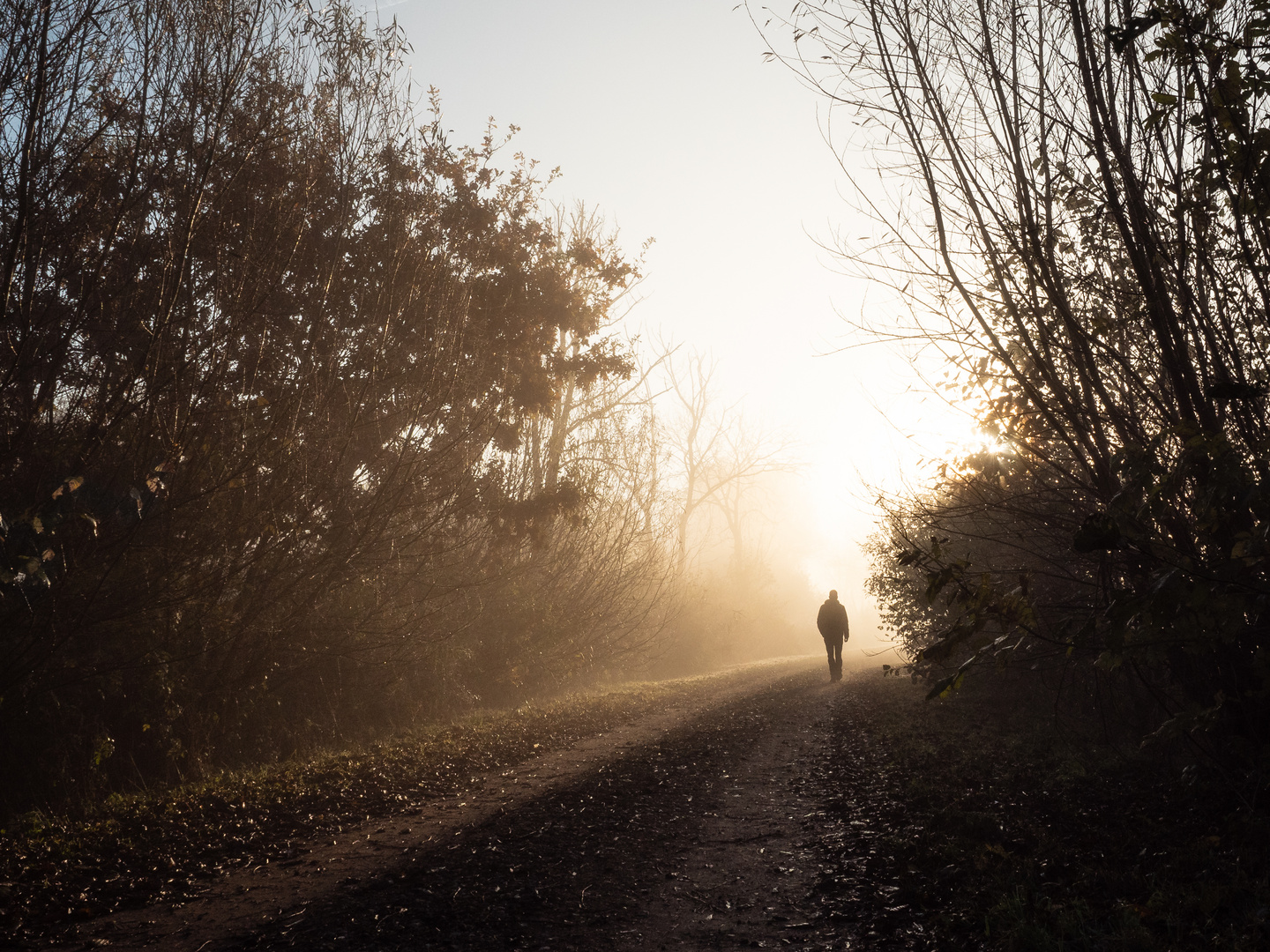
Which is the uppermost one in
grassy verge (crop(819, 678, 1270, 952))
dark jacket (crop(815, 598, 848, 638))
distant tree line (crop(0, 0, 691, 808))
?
distant tree line (crop(0, 0, 691, 808))

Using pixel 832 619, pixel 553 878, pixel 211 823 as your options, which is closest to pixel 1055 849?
pixel 553 878

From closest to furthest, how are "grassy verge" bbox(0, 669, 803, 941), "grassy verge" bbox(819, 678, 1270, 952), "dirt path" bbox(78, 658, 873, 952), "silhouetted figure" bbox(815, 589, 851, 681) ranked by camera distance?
"grassy verge" bbox(819, 678, 1270, 952), "dirt path" bbox(78, 658, 873, 952), "grassy verge" bbox(0, 669, 803, 941), "silhouetted figure" bbox(815, 589, 851, 681)

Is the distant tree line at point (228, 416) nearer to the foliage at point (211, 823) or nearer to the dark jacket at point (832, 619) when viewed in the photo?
the foliage at point (211, 823)

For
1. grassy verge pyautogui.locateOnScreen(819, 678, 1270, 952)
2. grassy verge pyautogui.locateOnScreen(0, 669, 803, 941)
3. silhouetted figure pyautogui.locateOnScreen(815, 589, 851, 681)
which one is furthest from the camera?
silhouetted figure pyautogui.locateOnScreen(815, 589, 851, 681)

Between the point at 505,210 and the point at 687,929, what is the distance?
16306 millimetres

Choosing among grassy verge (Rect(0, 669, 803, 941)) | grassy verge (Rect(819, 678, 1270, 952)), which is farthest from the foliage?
grassy verge (Rect(819, 678, 1270, 952))

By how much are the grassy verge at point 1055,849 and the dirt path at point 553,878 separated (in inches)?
23.8

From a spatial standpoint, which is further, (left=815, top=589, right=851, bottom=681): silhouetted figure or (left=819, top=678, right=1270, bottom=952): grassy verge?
(left=815, top=589, right=851, bottom=681): silhouetted figure

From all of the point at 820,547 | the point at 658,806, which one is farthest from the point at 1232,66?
the point at 820,547

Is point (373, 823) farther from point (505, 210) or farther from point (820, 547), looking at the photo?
point (820, 547)

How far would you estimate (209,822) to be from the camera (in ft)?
22.1

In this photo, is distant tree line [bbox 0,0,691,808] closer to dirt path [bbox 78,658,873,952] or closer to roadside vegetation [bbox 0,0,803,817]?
roadside vegetation [bbox 0,0,803,817]

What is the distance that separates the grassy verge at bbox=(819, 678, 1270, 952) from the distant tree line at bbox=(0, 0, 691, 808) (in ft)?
19.7

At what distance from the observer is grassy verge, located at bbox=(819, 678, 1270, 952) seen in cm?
383
